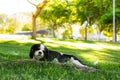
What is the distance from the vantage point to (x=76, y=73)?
6.04m

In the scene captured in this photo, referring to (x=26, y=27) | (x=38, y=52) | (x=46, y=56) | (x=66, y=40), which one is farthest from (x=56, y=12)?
(x=38, y=52)

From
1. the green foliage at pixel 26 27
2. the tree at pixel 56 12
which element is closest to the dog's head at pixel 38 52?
the tree at pixel 56 12

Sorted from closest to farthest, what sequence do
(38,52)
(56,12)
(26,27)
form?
(38,52), (56,12), (26,27)

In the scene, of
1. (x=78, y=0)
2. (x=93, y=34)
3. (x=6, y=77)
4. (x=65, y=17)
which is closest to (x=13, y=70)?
(x=6, y=77)

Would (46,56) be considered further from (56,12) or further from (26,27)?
(26,27)

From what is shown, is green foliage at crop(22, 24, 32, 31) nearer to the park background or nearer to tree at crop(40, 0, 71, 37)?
the park background

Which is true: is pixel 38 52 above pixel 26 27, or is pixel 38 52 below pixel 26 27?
above

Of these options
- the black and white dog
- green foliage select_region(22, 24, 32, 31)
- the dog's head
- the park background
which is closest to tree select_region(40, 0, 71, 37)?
the park background

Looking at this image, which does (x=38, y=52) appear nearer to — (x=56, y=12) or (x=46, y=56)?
(x=46, y=56)

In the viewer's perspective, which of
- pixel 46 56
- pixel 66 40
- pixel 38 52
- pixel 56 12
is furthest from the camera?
pixel 56 12

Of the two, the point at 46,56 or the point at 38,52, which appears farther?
the point at 46,56

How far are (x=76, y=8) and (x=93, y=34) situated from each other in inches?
1392

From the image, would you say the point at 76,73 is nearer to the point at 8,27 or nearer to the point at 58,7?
the point at 58,7

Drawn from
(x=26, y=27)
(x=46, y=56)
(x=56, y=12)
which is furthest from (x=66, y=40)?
(x=26, y=27)
